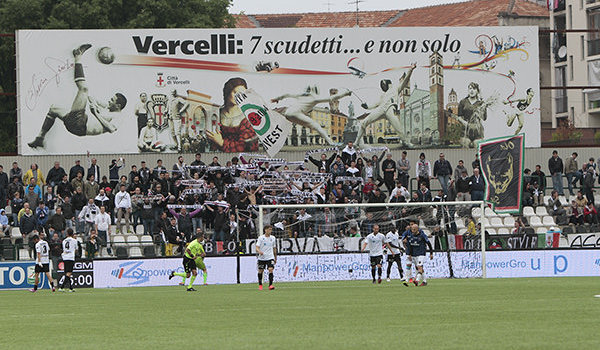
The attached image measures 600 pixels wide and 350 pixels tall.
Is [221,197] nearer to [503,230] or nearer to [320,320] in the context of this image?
[503,230]

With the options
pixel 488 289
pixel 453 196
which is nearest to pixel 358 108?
pixel 453 196

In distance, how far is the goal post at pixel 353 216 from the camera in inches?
1389

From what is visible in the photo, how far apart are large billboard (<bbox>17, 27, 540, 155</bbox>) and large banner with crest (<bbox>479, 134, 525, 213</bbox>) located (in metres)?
8.95

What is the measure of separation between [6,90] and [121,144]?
18.3 metres

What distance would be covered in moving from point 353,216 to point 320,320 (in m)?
18.9

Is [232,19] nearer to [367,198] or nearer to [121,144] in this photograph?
[121,144]

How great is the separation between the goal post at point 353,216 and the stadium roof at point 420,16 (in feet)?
172

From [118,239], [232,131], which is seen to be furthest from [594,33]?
[118,239]

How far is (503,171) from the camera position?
113ft

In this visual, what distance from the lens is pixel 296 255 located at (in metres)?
35.2

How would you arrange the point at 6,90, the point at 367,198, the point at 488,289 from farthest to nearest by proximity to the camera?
the point at 6,90 → the point at 367,198 → the point at 488,289

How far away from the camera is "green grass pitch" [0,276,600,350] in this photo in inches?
530

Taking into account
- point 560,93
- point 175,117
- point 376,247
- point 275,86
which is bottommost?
point 376,247

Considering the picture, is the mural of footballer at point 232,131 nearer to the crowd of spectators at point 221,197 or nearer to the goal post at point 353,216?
the crowd of spectators at point 221,197
